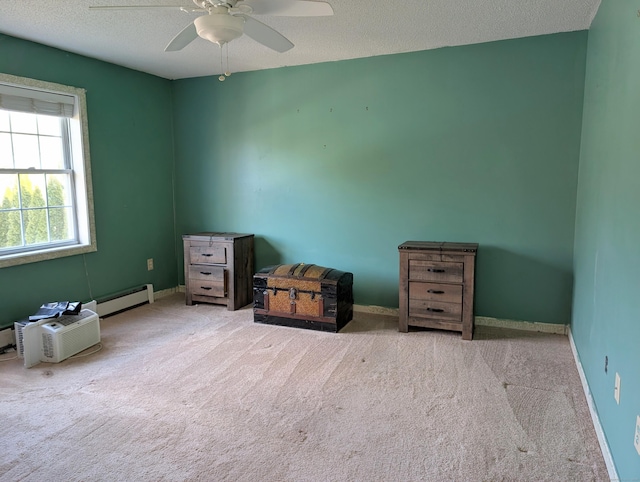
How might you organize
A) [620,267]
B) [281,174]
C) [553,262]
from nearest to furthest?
[620,267] → [553,262] → [281,174]

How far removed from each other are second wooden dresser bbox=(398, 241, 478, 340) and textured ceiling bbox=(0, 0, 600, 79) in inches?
64.0

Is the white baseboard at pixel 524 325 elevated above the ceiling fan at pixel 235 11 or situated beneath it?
situated beneath

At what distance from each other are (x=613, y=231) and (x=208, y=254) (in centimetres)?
328

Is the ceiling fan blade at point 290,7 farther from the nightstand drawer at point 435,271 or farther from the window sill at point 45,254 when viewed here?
the window sill at point 45,254

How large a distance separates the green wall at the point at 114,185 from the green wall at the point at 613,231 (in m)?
3.91

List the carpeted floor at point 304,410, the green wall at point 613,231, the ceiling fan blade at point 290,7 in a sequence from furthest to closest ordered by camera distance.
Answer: the ceiling fan blade at point 290,7, the carpeted floor at point 304,410, the green wall at point 613,231

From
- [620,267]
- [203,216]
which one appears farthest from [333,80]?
[620,267]

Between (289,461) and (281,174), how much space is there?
9.60 ft

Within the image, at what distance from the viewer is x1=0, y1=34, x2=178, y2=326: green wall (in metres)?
3.38

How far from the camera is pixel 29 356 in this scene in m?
2.90

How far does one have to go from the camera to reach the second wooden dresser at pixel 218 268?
411cm

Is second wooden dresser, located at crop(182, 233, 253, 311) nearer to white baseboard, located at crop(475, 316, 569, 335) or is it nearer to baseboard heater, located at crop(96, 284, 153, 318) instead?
baseboard heater, located at crop(96, 284, 153, 318)

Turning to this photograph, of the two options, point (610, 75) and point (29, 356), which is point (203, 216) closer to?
point (29, 356)

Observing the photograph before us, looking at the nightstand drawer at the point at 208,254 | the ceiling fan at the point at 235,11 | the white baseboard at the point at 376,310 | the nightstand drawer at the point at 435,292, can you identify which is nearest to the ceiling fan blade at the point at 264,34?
the ceiling fan at the point at 235,11
